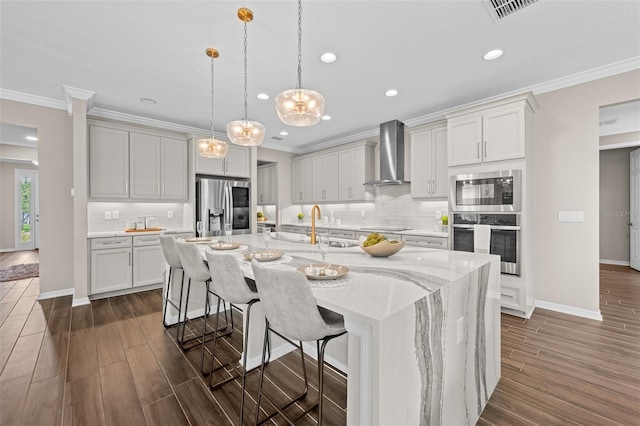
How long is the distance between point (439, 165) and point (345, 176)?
1842 mm

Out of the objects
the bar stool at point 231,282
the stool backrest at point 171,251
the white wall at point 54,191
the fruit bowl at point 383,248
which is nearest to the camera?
the bar stool at point 231,282

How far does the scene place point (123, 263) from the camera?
4.06 meters

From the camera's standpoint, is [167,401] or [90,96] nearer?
[167,401]

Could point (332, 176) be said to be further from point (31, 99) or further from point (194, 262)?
point (31, 99)

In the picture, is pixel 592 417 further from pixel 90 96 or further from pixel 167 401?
pixel 90 96

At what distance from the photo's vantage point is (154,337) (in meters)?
2.72

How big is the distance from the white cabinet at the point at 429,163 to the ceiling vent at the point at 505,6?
6.36ft

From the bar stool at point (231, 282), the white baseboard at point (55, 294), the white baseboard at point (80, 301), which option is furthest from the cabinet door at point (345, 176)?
the white baseboard at point (55, 294)

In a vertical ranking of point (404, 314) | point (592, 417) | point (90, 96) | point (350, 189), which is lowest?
point (592, 417)

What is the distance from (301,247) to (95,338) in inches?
85.3

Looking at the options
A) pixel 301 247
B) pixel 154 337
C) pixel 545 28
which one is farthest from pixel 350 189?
pixel 154 337

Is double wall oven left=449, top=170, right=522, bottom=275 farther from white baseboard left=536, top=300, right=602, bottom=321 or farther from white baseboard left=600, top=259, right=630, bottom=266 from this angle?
white baseboard left=600, top=259, right=630, bottom=266

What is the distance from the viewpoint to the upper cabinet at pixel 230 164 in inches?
194

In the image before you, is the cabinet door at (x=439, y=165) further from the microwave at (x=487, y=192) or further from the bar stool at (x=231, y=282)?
the bar stool at (x=231, y=282)
